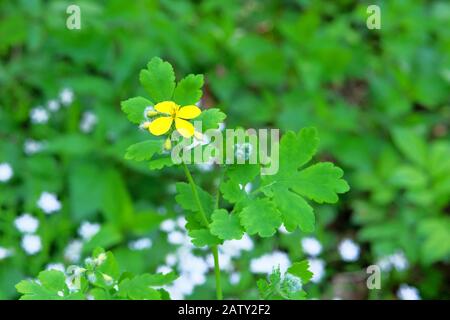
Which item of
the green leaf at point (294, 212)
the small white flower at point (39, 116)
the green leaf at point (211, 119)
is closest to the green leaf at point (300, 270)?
the green leaf at point (294, 212)

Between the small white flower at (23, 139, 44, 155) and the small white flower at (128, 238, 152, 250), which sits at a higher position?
the small white flower at (23, 139, 44, 155)

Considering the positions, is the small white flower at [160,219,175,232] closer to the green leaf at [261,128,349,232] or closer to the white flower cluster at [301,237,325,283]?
the white flower cluster at [301,237,325,283]

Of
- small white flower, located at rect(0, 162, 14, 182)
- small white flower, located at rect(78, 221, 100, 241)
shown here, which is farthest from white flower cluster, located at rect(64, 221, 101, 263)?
small white flower, located at rect(0, 162, 14, 182)

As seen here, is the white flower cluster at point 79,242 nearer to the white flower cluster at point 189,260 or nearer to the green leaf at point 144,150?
the white flower cluster at point 189,260

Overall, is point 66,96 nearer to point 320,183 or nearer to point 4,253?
point 4,253
